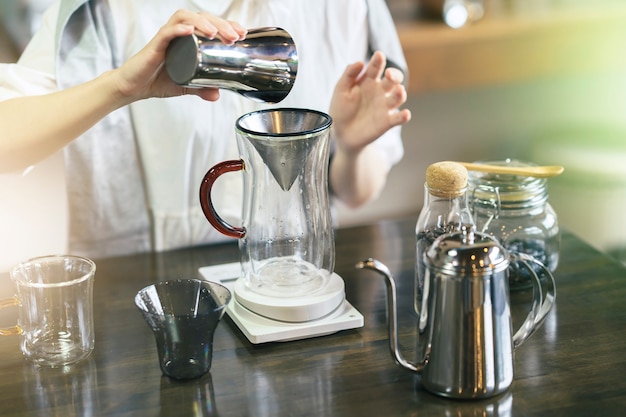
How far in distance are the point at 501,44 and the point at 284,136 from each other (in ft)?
5.50

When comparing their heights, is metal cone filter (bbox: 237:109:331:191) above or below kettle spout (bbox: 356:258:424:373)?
above

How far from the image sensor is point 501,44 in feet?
8.45

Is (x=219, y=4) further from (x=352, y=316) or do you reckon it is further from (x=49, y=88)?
(x=352, y=316)

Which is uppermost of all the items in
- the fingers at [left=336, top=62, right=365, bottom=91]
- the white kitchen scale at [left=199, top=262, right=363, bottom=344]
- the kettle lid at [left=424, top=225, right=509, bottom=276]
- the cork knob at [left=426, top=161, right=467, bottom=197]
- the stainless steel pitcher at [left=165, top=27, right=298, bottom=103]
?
the stainless steel pitcher at [left=165, top=27, right=298, bottom=103]

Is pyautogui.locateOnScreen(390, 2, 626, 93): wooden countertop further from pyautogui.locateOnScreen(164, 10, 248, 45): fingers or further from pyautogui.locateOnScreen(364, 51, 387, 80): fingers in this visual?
pyautogui.locateOnScreen(164, 10, 248, 45): fingers

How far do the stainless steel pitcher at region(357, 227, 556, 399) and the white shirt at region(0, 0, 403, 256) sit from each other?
2.51 ft

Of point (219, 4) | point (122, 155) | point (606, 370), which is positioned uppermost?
point (219, 4)

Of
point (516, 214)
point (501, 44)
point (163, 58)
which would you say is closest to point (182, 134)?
point (163, 58)

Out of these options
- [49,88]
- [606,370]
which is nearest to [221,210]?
[49,88]

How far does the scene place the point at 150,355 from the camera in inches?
42.3

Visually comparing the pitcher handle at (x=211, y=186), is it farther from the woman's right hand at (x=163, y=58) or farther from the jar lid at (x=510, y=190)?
the jar lid at (x=510, y=190)

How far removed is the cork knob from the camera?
3.58ft

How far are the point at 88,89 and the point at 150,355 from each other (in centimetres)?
43

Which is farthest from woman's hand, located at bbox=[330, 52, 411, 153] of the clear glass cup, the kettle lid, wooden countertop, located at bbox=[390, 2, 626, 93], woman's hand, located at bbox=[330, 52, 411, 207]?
wooden countertop, located at bbox=[390, 2, 626, 93]
